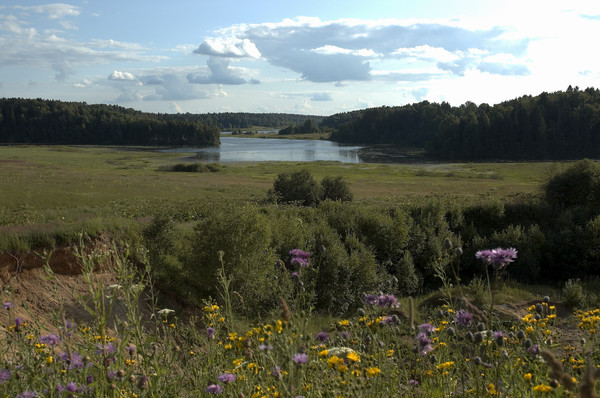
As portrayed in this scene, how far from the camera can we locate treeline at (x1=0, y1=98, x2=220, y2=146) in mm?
155125

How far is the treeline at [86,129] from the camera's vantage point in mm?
155125

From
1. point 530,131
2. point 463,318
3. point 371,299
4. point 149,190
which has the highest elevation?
point 530,131

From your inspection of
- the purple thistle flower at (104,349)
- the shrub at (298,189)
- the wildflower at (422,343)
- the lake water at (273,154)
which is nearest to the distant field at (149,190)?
the shrub at (298,189)

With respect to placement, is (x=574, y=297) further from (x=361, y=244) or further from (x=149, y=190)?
(x=149, y=190)

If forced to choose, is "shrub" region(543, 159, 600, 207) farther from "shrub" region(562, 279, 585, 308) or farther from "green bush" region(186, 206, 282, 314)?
"green bush" region(186, 206, 282, 314)

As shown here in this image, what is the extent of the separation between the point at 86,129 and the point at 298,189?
139852 millimetres

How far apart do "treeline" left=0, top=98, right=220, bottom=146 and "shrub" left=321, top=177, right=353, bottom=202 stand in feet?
403

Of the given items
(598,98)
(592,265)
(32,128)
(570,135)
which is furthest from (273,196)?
(32,128)

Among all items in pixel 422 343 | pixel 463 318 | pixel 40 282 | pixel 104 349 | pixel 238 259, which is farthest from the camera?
pixel 238 259

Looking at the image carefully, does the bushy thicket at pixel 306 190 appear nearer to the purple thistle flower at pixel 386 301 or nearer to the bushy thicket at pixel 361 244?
the bushy thicket at pixel 361 244

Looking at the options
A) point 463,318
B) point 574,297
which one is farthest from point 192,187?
point 463,318

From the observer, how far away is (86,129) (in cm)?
15788

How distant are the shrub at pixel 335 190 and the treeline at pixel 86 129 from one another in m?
123

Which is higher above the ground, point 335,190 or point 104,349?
point 104,349
